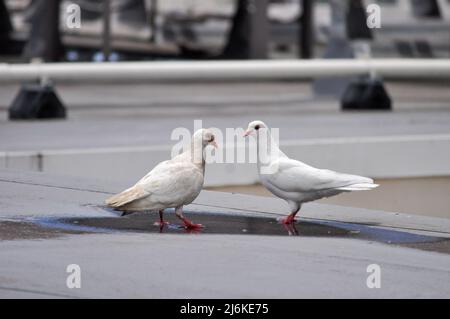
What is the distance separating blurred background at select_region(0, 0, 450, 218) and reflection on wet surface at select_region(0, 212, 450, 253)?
2849 millimetres

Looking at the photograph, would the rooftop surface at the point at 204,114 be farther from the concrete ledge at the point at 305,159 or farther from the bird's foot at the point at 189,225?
the bird's foot at the point at 189,225

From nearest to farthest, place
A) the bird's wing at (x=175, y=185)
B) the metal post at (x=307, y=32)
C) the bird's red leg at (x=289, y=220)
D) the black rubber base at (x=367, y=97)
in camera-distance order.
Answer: the bird's wing at (x=175, y=185) < the bird's red leg at (x=289, y=220) < the black rubber base at (x=367, y=97) < the metal post at (x=307, y=32)

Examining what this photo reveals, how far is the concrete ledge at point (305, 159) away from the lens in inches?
409

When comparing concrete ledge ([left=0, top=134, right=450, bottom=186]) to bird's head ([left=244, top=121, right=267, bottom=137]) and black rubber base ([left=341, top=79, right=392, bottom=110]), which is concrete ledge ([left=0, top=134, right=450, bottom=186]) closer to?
black rubber base ([left=341, top=79, right=392, bottom=110])

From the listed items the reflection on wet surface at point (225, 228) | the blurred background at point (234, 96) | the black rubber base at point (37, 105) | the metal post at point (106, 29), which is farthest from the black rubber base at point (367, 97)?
the reflection on wet surface at point (225, 228)

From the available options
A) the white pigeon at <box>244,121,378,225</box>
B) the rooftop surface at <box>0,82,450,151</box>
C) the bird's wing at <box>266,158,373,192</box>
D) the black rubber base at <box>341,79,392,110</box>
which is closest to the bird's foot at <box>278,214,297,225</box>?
the white pigeon at <box>244,121,378,225</box>

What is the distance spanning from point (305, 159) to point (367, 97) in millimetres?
4274

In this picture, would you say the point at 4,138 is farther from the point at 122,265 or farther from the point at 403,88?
the point at 403,88

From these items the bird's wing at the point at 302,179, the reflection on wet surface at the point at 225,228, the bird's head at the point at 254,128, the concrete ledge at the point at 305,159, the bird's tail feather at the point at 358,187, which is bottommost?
the reflection on wet surface at the point at 225,228

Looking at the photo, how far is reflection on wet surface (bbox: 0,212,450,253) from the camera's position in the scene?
6.64 meters

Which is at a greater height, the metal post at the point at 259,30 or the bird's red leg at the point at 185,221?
the metal post at the point at 259,30

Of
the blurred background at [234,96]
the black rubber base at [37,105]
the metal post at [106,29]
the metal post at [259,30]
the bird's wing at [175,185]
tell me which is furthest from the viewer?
the metal post at [106,29]

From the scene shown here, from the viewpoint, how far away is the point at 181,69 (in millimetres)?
14492

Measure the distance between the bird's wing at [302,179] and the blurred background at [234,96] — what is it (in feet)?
11.0
